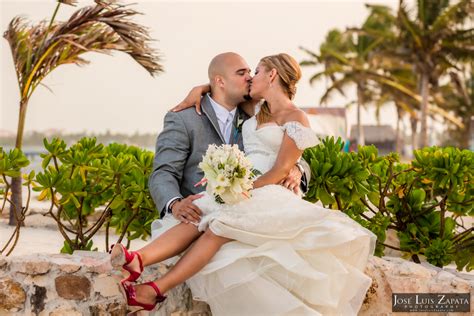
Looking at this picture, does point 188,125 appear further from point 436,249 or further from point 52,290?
point 436,249

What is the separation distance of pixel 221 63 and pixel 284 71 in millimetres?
430

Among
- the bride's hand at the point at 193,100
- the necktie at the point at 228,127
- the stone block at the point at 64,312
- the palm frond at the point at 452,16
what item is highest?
the palm frond at the point at 452,16

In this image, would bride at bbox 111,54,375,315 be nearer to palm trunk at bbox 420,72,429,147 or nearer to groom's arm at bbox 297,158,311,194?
groom's arm at bbox 297,158,311,194

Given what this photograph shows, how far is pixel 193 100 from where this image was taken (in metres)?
4.12

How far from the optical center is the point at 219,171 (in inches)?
130

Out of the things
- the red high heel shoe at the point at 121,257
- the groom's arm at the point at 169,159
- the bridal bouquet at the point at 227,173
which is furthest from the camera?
the groom's arm at the point at 169,159

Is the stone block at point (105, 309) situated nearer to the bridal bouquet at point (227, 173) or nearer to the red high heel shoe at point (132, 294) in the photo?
the red high heel shoe at point (132, 294)

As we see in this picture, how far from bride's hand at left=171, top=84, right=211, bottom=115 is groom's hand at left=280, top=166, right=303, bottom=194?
0.74 m

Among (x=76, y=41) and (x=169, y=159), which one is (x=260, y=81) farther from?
(x=76, y=41)

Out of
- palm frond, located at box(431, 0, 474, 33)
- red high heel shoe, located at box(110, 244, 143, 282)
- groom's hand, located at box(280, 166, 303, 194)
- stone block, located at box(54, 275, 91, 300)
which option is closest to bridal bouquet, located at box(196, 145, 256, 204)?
groom's hand, located at box(280, 166, 303, 194)

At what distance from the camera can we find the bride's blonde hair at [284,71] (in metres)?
3.87

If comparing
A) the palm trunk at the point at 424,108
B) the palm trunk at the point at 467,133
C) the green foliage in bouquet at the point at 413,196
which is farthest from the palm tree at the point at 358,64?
the green foliage in bouquet at the point at 413,196

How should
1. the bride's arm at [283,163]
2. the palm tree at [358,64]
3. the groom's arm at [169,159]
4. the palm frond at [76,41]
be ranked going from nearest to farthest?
Result: the bride's arm at [283,163]
the groom's arm at [169,159]
the palm frond at [76,41]
the palm tree at [358,64]

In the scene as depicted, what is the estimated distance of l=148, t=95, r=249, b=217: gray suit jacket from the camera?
12.9ft
